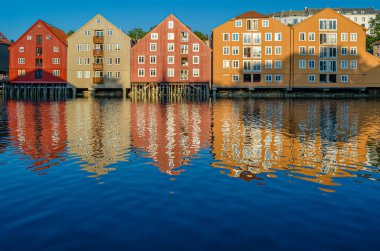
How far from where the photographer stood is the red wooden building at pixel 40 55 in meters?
95.8

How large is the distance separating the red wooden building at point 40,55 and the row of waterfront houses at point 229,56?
0.34 m

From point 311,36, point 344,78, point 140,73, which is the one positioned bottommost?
point 344,78

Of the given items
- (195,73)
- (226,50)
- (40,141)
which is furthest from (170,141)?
(226,50)

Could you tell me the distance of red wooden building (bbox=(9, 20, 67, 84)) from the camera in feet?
314

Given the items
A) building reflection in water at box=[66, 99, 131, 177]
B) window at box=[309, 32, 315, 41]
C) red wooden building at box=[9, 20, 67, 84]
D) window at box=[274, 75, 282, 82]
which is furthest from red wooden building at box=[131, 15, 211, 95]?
building reflection in water at box=[66, 99, 131, 177]

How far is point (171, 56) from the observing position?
9244 centimetres

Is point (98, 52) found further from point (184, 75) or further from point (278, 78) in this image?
point (278, 78)

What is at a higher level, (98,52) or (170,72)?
(98,52)

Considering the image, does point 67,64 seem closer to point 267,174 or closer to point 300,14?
point 267,174

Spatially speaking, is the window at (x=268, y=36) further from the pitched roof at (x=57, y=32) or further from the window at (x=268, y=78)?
the pitched roof at (x=57, y=32)

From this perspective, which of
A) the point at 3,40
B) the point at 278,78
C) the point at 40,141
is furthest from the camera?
the point at 3,40

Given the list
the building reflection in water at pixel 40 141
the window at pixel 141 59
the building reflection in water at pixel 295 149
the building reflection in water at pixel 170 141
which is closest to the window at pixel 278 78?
the window at pixel 141 59

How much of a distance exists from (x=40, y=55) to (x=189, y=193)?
302 feet

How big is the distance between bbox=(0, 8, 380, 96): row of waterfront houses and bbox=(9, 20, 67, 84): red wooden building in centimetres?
34
